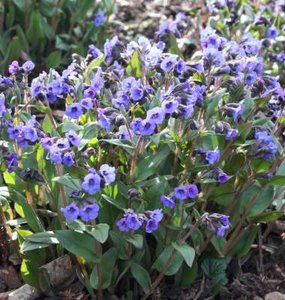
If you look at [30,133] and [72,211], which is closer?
[72,211]

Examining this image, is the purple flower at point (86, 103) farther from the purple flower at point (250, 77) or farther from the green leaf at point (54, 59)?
the green leaf at point (54, 59)

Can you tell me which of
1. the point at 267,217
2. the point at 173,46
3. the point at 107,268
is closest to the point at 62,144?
the point at 107,268

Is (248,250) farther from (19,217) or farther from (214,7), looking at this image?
(214,7)

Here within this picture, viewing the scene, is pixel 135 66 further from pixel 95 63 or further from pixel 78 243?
pixel 78 243

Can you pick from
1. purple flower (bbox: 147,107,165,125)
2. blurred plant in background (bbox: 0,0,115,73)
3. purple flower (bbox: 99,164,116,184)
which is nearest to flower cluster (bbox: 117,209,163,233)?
purple flower (bbox: 99,164,116,184)

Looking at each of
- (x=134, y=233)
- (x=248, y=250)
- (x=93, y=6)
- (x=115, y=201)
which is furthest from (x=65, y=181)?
(x=93, y=6)

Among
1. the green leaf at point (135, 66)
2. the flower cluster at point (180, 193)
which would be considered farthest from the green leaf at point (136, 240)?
the green leaf at point (135, 66)
